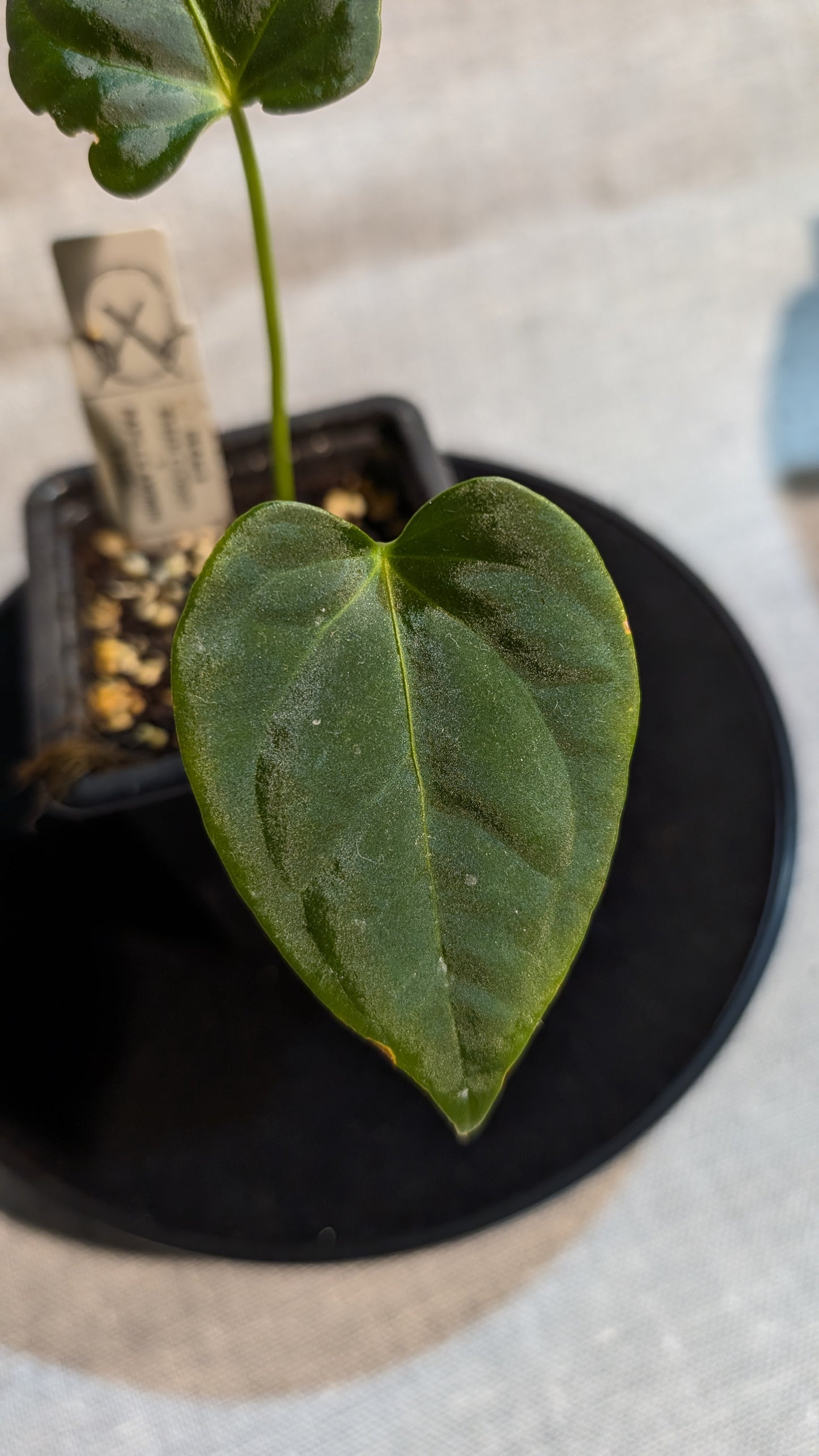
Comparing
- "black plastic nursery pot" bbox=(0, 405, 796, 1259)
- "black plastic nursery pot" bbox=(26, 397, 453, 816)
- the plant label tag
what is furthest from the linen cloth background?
the plant label tag

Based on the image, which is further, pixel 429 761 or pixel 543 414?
pixel 543 414

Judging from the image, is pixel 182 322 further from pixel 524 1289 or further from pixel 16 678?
pixel 524 1289

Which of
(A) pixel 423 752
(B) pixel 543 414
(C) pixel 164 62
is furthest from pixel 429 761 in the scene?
(B) pixel 543 414

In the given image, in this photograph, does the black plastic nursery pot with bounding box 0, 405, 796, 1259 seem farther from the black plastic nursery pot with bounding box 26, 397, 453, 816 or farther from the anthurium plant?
the anthurium plant

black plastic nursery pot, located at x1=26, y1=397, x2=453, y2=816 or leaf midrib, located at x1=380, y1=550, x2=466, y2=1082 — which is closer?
leaf midrib, located at x1=380, y1=550, x2=466, y2=1082

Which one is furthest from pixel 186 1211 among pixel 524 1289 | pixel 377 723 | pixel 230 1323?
pixel 377 723

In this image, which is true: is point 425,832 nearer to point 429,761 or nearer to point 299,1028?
point 429,761
